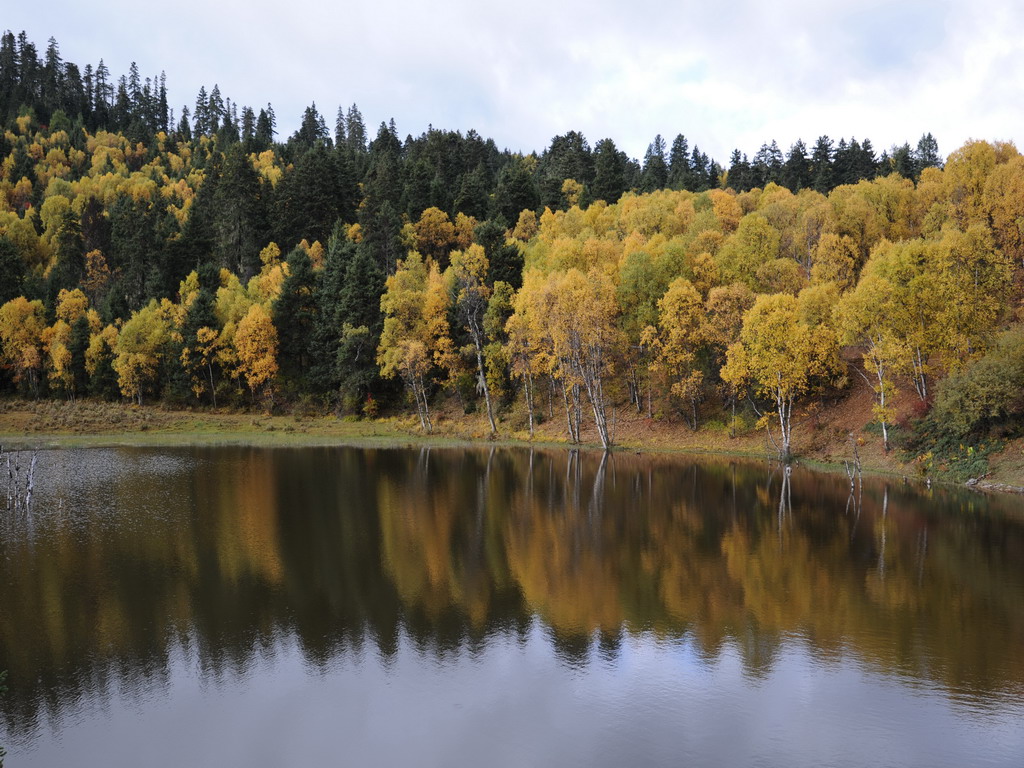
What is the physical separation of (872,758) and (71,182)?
168 meters

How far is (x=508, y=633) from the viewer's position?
63.8 ft

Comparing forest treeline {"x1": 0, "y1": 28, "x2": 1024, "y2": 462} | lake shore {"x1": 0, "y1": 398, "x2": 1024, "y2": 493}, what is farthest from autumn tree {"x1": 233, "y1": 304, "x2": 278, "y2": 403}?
lake shore {"x1": 0, "y1": 398, "x2": 1024, "y2": 493}

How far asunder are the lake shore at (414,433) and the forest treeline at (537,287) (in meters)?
2.27

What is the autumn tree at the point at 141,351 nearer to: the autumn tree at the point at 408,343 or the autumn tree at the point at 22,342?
the autumn tree at the point at 22,342

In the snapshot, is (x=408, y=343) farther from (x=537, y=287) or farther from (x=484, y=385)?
(x=537, y=287)

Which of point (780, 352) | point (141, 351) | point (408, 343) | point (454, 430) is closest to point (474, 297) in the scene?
point (408, 343)

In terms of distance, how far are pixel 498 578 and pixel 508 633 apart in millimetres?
4999

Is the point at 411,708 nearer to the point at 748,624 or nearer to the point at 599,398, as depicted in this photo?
the point at 748,624

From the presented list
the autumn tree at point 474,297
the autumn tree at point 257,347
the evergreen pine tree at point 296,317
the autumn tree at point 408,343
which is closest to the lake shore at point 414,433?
the autumn tree at point 408,343

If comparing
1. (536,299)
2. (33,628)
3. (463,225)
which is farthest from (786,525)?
(463,225)

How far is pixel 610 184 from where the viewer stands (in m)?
114

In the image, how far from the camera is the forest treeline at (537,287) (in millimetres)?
52750

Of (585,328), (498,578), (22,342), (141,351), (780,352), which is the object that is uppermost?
(22,342)

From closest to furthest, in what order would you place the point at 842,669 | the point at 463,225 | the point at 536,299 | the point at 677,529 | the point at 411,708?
the point at 411,708 < the point at 842,669 < the point at 677,529 < the point at 536,299 < the point at 463,225
